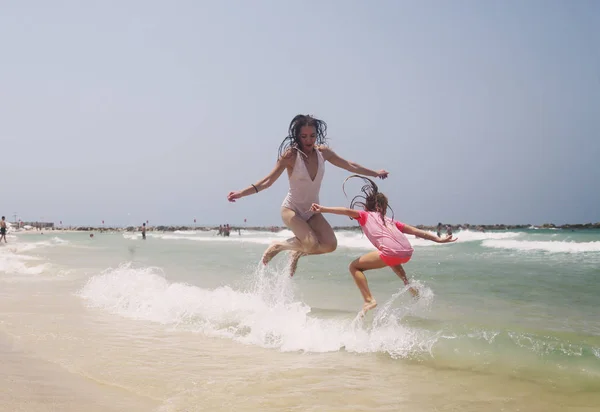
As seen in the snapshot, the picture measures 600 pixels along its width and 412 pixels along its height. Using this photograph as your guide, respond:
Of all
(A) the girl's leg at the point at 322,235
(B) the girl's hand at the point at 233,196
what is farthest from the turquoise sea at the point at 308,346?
(B) the girl's hand at the point at 233,196

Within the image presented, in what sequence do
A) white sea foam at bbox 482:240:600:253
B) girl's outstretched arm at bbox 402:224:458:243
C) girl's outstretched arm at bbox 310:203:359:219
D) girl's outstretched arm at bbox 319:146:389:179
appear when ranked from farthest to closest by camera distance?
1. white sea foam at bbox 482:240:600:253
2. girl's outstretched arm at bbox 319:146:389:179
3. girl's outstretched arm at bbox 310:203:359:219
4. girl's outstretched arm at bbox 402:224:458:243

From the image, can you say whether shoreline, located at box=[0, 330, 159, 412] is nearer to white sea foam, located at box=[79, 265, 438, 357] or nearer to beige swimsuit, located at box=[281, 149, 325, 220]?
white sea foam, located at box=[79, 265, 438, 357]

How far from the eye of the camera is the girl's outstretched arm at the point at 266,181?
6.04 meters

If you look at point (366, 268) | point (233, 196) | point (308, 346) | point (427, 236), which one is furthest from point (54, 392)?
point (427, 236)

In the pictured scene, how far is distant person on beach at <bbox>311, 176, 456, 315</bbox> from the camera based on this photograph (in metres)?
5.84

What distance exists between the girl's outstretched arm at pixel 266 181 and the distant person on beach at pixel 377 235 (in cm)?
69

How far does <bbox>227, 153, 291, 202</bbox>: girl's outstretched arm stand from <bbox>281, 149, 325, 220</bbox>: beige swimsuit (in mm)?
145

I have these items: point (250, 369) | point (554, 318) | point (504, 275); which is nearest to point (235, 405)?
point (250, 369)

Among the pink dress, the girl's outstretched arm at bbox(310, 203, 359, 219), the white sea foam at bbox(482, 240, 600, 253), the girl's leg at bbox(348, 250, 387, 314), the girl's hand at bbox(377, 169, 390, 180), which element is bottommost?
the white sea foam at bbox(482, 240, 600, 253)

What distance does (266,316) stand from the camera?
6.47 m

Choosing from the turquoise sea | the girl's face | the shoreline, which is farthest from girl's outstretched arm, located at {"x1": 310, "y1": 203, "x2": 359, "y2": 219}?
the shoreline

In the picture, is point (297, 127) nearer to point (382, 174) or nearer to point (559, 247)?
point (382, 174)

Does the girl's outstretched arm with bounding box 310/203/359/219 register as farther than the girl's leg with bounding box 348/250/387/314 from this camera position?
No

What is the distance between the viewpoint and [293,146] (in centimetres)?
627
